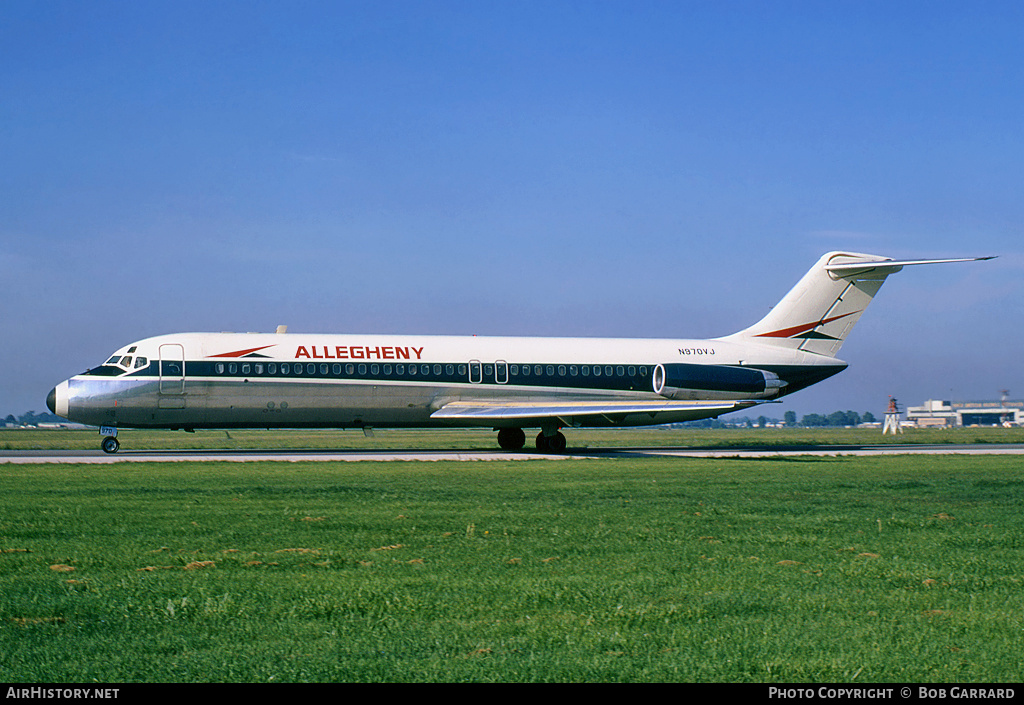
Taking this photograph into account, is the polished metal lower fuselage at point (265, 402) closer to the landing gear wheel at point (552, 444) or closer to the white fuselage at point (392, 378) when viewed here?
the white fuselage at point (392, 378)

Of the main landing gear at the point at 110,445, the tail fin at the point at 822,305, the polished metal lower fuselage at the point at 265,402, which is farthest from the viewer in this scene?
the tail fin at the point at 822,305

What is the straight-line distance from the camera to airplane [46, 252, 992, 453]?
3341cm

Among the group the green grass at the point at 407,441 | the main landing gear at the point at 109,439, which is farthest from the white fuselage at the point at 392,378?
the green grass at the point at 407,441

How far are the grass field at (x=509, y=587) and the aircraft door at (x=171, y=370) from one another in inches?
633

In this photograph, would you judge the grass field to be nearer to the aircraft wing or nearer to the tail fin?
the aircraft wing

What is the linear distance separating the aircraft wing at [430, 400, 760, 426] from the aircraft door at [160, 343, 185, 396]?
874cm

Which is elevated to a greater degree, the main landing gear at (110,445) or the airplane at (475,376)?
the airplane at (475,376)

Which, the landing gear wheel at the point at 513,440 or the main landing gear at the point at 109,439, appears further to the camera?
the landing gear wheel at the point at 513,440

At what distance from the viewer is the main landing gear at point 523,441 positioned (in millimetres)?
37500

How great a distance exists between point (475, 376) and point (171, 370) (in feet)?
34.8

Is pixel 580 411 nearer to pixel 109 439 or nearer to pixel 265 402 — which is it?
pixel 265 402

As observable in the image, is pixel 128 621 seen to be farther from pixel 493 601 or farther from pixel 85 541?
pixel 85 541

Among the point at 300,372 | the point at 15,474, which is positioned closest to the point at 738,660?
the point at 15,474

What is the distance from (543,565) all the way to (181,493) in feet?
33.6
